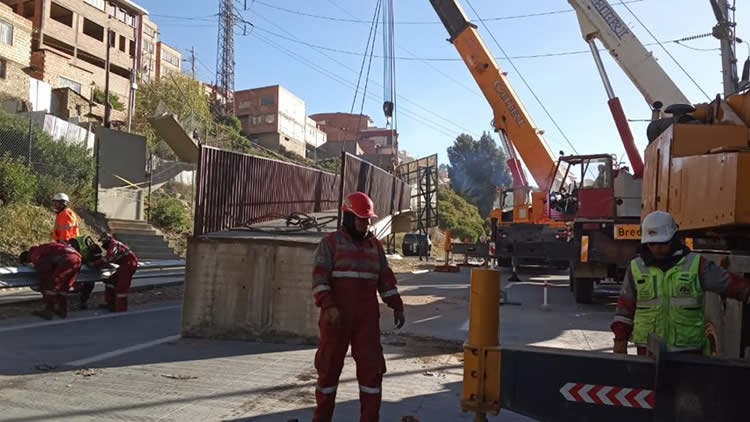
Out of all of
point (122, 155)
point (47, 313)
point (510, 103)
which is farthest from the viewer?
point (122, 155)

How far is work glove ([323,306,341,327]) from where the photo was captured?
407 centimetres

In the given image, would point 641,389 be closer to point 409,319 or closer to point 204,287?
point 204,287

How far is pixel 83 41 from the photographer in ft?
148

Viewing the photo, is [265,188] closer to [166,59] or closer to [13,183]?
[13,183]

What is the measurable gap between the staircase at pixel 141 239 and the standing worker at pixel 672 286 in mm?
16246

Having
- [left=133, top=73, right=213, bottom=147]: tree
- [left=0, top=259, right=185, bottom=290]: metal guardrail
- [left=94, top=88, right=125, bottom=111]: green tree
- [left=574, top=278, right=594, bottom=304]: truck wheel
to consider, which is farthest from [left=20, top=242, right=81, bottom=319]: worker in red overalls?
[left=94, top=88, right=125, bottom=111]: green tree

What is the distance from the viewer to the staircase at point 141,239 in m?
18.0

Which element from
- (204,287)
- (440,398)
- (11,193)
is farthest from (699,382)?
(11,193)

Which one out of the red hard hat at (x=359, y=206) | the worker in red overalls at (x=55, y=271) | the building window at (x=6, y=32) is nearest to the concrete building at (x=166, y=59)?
the building window at (x=6, y=32)

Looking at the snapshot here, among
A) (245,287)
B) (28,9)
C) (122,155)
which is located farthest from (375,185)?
(28,9)

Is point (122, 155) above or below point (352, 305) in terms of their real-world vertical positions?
above

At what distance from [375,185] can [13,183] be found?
940 cm

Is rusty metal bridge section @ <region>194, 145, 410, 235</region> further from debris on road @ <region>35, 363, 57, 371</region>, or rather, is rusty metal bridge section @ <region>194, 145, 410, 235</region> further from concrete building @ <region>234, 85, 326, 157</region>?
concrete building @ <region>234, 85, 326, 157</region>

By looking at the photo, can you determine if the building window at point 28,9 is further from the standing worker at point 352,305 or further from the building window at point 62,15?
the standing worker at point 352,305
